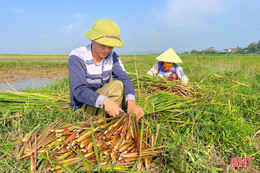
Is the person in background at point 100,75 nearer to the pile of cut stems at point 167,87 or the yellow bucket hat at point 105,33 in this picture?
the yellow bucket hat at point 105,33

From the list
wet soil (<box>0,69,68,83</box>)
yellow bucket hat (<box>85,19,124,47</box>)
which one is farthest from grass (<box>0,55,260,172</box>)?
wet soil (<box>0,69,68,83</box>)

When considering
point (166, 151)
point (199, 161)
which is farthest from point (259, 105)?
point (166, 151)

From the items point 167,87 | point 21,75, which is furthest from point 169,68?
point 21,75

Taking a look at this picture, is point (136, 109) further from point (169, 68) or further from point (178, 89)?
point (169, 68)

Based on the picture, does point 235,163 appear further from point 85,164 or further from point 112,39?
point 112,39

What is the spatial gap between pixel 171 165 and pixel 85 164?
65cm

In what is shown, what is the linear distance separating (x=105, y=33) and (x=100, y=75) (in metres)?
0.52

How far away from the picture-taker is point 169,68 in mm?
3121

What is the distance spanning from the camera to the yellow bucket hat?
4.91 ft

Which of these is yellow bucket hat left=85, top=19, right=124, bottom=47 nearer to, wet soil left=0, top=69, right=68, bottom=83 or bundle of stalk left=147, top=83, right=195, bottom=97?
bundle of stalk left=147, top=83, right=195, bottom=97

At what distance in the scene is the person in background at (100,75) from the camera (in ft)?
4.78

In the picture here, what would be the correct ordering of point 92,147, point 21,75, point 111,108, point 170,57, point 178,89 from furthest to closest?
point 21,75 < point 170,57 < point 178,89 < point 111,108 < point 92,147

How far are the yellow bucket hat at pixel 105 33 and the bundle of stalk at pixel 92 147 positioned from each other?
2.32ft

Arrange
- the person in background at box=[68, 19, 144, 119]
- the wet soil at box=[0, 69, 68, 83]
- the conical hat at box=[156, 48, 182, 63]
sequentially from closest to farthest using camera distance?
1. the person in background at box=[68, 19, 144, 119]
2. the conical hat at box=[156, 48, 182, 63]
3. the wet soil at box=[0, 69, 68, 83]
